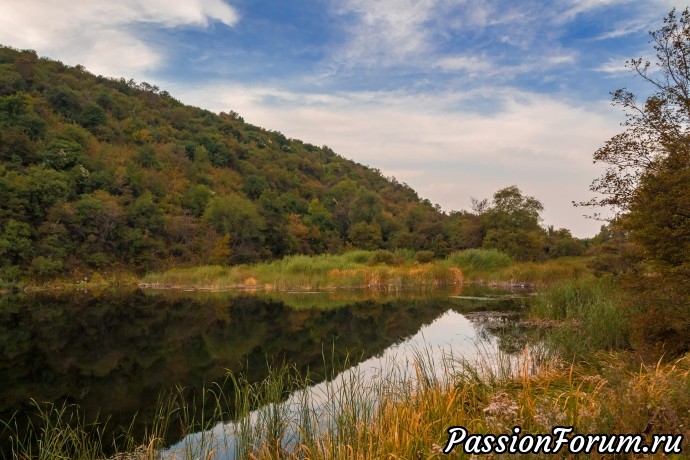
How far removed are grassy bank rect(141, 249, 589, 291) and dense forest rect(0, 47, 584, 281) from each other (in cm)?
772

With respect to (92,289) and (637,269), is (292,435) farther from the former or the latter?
(92,289)

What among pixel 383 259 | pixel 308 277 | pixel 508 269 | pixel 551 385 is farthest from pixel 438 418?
pixel 383 259

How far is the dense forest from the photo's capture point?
39344 mm

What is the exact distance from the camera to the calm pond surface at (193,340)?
9.43m

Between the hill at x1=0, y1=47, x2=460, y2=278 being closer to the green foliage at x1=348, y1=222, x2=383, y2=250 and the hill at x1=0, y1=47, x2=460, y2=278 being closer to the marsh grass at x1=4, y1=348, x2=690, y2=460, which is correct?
the green foliage at x1=348, y1=222, x2=383, y2=250

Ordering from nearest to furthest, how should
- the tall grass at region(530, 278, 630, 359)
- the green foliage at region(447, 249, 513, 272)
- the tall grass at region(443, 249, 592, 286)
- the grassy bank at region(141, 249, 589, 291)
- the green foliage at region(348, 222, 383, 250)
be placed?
the tall grass at region(530, 278, 630, 359) → the tall grass at region(443, 249, 592, 286) → the grassy bank at region(141, 249, 589, 291) → the green foliage at region(447, 249, 513, 272) → the green foliage at region(348, 222, 383, 250)

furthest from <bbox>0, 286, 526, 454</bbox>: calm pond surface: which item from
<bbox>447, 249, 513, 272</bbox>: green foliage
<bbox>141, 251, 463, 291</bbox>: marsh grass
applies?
<bbox>447, 249, 513, 272</bbox>: green foliage

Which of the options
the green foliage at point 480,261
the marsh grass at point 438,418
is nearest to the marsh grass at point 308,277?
the green foliage at point 480,261

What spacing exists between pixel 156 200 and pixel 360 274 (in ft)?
93.1

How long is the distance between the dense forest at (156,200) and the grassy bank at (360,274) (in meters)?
7.72

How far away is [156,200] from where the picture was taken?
51.9m

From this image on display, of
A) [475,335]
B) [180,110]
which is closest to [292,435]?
[475,335]

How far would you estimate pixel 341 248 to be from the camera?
187 ft

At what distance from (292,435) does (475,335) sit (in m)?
8.68
